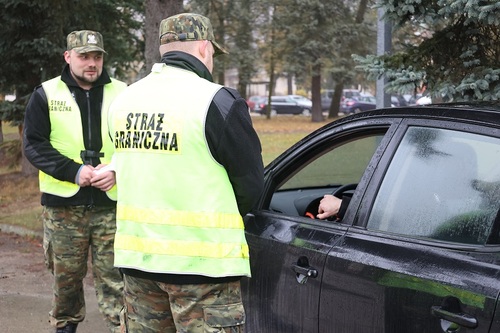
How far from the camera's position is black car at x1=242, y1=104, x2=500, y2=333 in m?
2.60

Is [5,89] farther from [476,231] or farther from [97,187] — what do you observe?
[476,231]

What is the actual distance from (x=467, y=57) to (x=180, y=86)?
2.61 metres

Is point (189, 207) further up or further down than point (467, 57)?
further down

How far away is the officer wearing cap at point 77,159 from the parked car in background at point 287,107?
44.7 m

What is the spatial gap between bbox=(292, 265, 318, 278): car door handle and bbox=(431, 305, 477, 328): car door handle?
27.3 inches

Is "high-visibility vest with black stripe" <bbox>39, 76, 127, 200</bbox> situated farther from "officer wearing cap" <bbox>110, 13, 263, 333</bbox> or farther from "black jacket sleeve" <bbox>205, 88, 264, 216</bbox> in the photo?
"black jacket sleeve" <bbox>205, 88, 264, 216</bbox>

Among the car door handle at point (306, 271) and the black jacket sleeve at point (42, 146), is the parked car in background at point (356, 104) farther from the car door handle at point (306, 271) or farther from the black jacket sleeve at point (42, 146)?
the car door handle at point (306, 271)

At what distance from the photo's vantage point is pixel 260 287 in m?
3.57

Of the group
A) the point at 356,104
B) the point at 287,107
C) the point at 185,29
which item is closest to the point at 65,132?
the point at 185,29

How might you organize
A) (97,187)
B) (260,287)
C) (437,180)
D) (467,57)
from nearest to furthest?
(437,180) < (260,287) < (97,187) < (467,57)

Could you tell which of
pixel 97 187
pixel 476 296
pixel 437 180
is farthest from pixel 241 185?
pixel 97 187

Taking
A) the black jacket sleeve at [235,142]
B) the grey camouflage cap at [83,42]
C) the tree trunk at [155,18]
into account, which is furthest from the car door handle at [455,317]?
the tree trunk at [155,18]

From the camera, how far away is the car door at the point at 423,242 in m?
2.55

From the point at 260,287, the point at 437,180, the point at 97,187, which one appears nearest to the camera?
the point at 437,180
